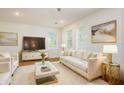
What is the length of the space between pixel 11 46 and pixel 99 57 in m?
4.92

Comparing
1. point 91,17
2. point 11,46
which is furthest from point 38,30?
point 91,17

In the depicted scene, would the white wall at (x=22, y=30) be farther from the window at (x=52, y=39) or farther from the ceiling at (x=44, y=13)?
the ceiling at (x=44, y=13)

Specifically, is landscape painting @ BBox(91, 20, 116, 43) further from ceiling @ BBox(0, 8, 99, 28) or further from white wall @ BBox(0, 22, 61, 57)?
white wall @ BBox(0, 22, 61, 57)

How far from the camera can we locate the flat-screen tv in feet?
18.1

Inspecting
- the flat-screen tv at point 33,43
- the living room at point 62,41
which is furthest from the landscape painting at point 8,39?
the flat-screen tv at point 33,43

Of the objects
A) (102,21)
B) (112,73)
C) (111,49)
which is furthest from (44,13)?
(112,73)

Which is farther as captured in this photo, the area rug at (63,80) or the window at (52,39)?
the window at (52,39)

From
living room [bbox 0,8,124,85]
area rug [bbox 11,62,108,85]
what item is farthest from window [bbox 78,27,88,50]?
area rug [bbox 11,62,108,85]

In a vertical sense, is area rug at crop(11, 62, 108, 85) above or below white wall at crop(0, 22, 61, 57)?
below

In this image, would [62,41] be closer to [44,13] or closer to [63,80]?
[44,13]

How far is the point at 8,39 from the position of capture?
5.20 meters

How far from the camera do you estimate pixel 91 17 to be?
12.8 ft

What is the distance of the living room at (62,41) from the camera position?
2.60m
